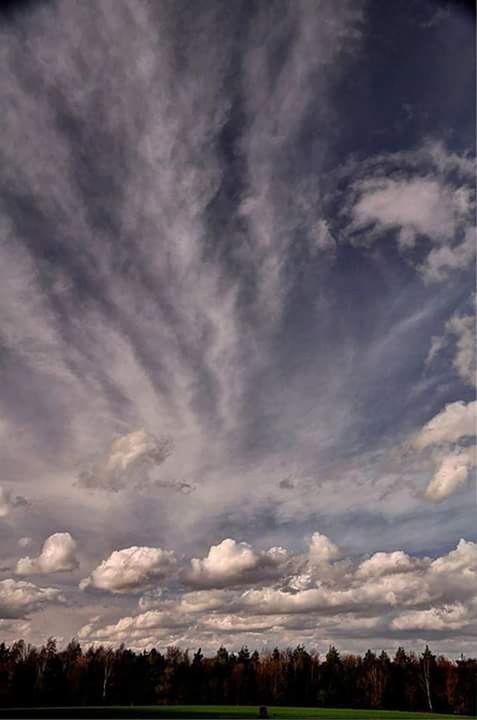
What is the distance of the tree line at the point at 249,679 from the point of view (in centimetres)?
14262

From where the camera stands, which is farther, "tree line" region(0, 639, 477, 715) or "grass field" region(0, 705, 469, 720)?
"tree line" region(0, 639, 477, 715)

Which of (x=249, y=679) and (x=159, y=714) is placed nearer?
(x=159, y=714)

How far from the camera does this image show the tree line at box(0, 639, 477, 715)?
143 meters

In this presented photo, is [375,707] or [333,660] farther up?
[333,660]

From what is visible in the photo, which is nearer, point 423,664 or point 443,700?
point 443,700

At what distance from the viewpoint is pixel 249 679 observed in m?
163

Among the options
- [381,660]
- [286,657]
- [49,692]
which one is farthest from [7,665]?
[381,660]

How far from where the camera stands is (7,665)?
143750mm

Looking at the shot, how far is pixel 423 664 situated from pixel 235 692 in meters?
48.6

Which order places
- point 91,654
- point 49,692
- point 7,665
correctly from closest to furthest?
point 49,692 → point 7,665 → point 91,654

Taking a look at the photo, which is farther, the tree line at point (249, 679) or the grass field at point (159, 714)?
the tree line at point (249, 679)

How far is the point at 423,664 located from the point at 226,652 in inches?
2138

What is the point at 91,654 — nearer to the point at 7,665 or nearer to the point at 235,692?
the point at 7,665

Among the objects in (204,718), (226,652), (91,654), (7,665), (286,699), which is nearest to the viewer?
(204,718)
